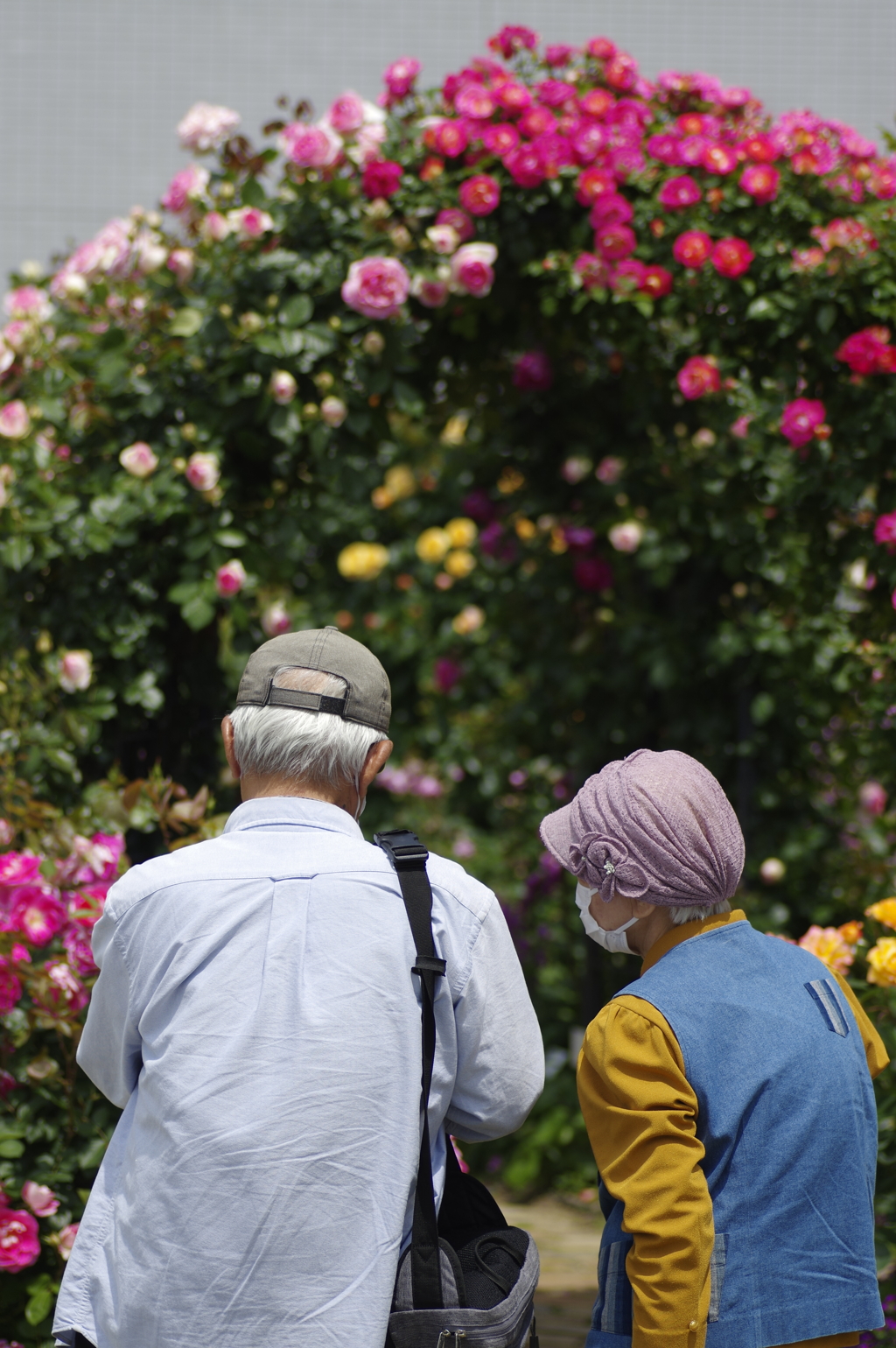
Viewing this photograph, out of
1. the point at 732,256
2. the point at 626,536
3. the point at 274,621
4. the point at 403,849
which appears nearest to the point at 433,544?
the point at 274,621

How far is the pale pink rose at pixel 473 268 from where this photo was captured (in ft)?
9.02

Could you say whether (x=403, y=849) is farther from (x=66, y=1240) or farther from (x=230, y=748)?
(x=66, y=1240)

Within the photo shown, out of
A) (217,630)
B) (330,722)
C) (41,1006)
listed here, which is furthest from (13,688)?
(330,722)

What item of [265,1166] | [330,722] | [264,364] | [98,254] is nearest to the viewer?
[265,1166]

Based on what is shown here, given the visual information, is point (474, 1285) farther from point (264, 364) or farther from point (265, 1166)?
point (264, 364)

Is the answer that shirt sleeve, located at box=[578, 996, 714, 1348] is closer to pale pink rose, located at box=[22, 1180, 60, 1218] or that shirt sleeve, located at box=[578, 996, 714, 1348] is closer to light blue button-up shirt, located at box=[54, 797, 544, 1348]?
light blue button-up shirt, located at box=[54, 797, 544, 1348]

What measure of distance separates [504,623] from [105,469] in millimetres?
1629

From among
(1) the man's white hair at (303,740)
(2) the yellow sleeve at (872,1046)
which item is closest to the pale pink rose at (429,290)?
(1) the man's white hair at (303,740)

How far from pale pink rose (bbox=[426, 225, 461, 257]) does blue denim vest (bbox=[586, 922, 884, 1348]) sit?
1.86 m

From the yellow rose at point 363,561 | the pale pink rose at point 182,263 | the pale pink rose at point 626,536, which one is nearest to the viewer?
the pale pink rose at point 182,263

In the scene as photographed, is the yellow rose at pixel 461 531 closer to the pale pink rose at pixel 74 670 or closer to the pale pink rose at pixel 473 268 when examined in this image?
the pale pink rose at pixel 473 268

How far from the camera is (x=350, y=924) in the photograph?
51.7 inches

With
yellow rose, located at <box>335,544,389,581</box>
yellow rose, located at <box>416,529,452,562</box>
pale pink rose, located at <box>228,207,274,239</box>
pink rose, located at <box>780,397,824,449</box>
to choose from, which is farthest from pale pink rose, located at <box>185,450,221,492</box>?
yellow rose, located at <box>335,544,389,581</box>

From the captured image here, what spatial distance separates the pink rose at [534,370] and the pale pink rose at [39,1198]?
7.48 feet
